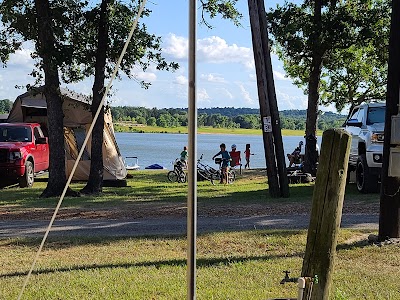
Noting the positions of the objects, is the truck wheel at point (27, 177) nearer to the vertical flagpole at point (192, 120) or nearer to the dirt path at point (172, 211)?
the dirt path at point (172, 211)

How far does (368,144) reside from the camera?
1406cm

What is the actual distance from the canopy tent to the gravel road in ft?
35.0

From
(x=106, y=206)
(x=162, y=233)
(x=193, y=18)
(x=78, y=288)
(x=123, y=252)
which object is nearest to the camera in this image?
(x=193, y=18)

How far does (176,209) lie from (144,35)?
722 centimetres

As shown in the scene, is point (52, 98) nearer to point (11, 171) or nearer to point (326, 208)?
point (11, 171)

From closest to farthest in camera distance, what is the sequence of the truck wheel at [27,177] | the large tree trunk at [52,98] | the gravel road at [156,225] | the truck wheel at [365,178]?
the gravel road at [156,225] < the truck wheel at [365,178] < the large tree trunk at [52,98] < the truck wheel at [27,177]

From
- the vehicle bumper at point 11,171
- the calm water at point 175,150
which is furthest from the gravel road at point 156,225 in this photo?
the vehicle bumper at point 11,171

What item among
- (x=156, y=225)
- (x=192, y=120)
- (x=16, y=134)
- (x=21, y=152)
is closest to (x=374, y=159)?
(x=156, y=225)

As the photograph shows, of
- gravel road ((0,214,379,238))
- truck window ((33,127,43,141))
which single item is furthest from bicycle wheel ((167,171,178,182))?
gravel road ((0,214,379,238))

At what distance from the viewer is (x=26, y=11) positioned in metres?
17.3

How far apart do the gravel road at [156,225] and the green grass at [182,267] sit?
76 centimetres

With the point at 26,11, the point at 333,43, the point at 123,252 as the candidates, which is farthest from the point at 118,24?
the point at 123,252

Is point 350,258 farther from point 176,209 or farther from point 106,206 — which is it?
point 106,206

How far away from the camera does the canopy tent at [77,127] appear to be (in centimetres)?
2202
